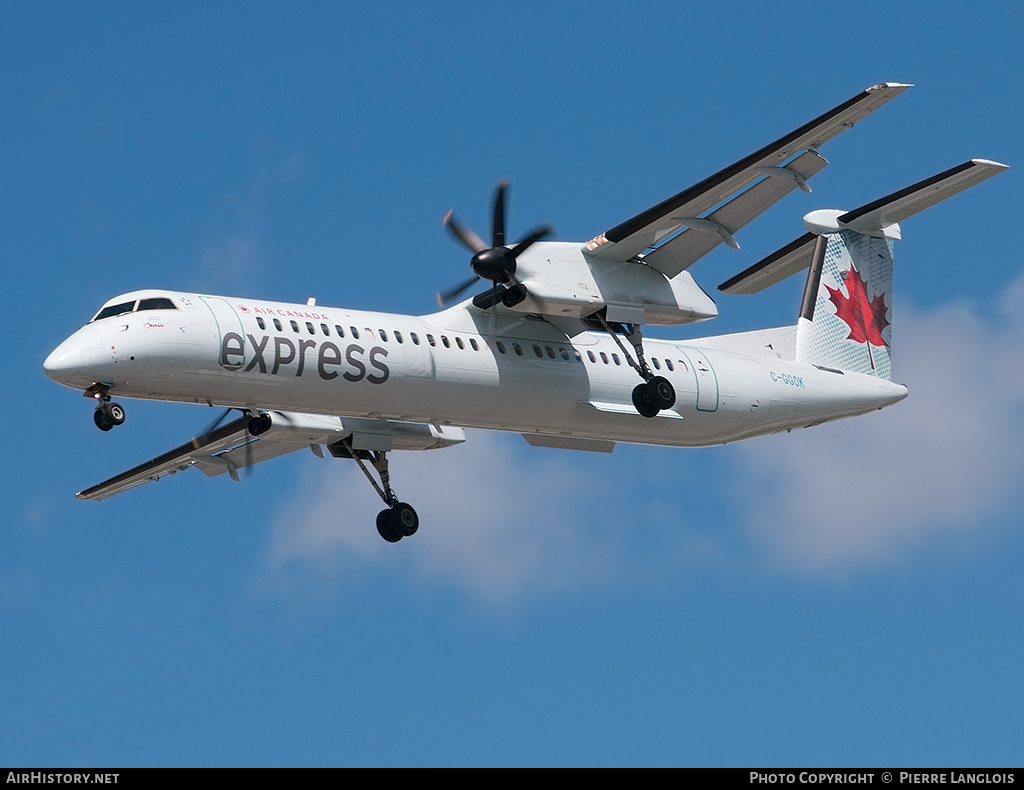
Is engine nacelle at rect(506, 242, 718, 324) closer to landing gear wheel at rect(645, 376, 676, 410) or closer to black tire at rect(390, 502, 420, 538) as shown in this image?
landing gear wheel at rect(645, 376, 676, 410)

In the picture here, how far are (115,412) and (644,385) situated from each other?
771 centimetres

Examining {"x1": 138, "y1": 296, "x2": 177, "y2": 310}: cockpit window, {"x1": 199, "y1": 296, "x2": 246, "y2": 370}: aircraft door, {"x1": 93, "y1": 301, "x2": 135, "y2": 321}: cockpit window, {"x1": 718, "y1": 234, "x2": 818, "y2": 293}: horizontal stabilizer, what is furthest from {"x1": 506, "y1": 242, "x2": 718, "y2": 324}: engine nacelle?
{"x1": 93, "y1": 301, "x2": 135, "y2": 321}: cockpit window

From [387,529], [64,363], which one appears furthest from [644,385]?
[64,363]

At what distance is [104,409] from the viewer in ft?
58.6

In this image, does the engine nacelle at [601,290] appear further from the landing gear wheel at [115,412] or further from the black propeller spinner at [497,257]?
the landing gear wheel at [115,412]

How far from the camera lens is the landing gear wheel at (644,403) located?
21.4 meters

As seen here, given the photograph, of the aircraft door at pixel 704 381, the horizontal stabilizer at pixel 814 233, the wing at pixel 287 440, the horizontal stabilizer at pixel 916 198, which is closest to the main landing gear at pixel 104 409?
the wing at pixel 287 440

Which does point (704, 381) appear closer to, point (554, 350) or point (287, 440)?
point (554, 350)

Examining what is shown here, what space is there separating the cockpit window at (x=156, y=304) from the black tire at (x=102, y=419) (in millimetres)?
1396

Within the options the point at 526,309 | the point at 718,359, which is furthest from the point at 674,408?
the point at 526,309

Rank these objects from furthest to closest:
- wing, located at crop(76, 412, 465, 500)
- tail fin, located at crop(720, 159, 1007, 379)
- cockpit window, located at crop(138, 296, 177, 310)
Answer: tail fin, located at crop(720, 159, 1007, 379)
wing, located at crop(76, 412, 465, 500)
cockpit window, located at crop(138, 296, 177, 310)

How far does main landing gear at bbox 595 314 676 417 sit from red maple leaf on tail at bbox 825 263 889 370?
14.8 ft

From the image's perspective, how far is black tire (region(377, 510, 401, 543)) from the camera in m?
22.1
